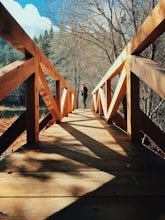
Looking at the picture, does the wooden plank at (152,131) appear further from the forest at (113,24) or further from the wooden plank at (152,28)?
the forest at (113,24)

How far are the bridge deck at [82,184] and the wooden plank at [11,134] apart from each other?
15cm

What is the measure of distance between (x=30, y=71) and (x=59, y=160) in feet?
2.77

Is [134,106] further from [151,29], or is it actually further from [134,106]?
[151,29]

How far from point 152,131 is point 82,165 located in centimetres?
92

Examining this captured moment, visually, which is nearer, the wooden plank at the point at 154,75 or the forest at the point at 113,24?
the wooden plank at the point at 154,75

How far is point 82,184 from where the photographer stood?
1.27 meters

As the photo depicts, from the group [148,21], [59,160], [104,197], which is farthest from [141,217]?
[148,21]

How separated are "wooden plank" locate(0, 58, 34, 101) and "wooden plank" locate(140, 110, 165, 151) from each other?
1206mm

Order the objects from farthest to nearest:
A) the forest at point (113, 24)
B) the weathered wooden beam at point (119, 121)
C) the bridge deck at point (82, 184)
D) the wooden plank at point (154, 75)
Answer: the forest at point (113, 24) → the weathered wooden beam at point (119, 121) → the wooden plank at point (154, 75) → the bridge deck at point (82, 184)

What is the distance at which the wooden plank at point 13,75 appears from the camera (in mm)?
1427

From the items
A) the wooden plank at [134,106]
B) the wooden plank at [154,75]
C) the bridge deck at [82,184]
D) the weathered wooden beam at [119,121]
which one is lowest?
the weathered wooden beam at [119,121]

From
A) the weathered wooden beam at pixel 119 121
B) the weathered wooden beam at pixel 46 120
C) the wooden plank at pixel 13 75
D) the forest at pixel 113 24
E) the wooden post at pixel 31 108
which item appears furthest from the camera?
the forest at pixel 113 24

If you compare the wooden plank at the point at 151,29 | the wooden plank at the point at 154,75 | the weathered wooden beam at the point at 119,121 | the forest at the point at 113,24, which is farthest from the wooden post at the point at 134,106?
the forest at the point at 113,24

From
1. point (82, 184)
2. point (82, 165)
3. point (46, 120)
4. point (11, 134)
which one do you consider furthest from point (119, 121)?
point (82, 184)
